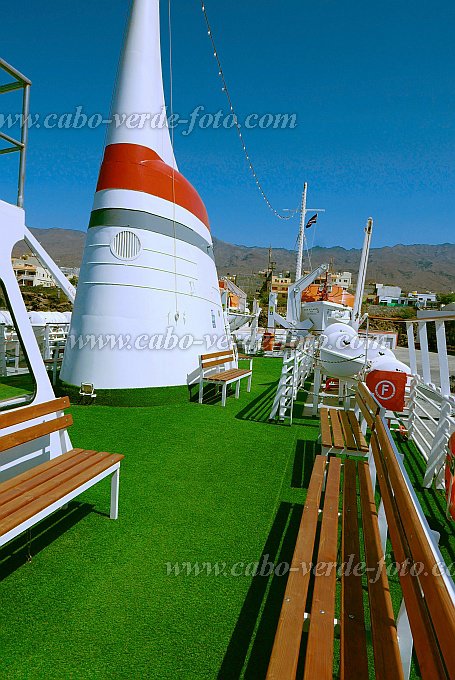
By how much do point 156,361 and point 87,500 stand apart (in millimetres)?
4023

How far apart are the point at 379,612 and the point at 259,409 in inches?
264

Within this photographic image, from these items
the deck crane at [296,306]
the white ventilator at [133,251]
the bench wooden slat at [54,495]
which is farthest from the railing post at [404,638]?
the deck crane at [296,306]

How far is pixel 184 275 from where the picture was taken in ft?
28.6

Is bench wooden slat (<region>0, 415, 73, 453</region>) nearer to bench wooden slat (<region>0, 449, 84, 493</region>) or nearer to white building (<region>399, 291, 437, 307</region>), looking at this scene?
bench wooden slat (<region>0, 449, 84, 493</region>)

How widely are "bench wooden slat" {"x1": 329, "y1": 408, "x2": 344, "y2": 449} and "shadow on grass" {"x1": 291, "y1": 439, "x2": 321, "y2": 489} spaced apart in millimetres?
545

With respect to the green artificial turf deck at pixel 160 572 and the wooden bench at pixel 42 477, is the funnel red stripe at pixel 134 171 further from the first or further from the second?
the wooden bench at pixel 42 477

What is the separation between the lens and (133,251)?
7.84 metres

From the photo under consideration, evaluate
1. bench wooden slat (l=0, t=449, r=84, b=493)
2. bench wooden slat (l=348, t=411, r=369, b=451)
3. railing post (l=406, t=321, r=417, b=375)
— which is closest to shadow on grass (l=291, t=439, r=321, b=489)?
bench wooden slat (l=348, t=411, r=369, b=451)

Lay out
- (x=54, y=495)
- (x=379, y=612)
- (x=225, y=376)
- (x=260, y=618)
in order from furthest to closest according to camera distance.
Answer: (x=225, y=376) → (x=54, y=495) → (x=260, y=618) → (x=379, y=612)

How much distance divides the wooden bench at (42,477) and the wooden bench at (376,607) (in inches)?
67.4

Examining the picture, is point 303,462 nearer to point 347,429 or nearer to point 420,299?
point 347,429

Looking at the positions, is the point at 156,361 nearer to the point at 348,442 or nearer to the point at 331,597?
the point at 348,442

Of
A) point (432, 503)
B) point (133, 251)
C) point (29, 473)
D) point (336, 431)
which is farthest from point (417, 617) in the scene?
point (133, 251)

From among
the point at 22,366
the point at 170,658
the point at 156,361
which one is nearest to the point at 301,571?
the point at 170,658
